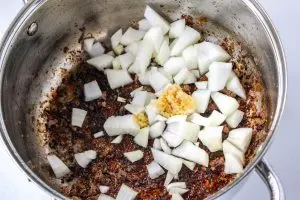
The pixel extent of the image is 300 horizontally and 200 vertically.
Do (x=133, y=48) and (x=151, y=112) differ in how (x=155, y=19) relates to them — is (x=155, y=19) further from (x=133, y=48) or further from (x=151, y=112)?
(x=151, y=112)

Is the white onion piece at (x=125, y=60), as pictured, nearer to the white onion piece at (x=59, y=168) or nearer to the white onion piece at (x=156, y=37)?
the white onion piece at (x=156, y=37)

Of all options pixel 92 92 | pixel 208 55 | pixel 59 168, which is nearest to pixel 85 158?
pixel 59 168

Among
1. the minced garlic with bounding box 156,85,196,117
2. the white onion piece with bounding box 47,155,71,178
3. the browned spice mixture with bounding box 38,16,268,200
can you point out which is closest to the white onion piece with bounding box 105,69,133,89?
the browned spice mixture with bounding box 38,16,268,200

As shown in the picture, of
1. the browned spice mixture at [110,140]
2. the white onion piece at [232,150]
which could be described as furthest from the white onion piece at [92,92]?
the white onion piece at [232,150]

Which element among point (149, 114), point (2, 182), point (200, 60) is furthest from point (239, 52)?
point (2, 182)

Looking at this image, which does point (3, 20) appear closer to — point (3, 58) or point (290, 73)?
point (3, 58)
